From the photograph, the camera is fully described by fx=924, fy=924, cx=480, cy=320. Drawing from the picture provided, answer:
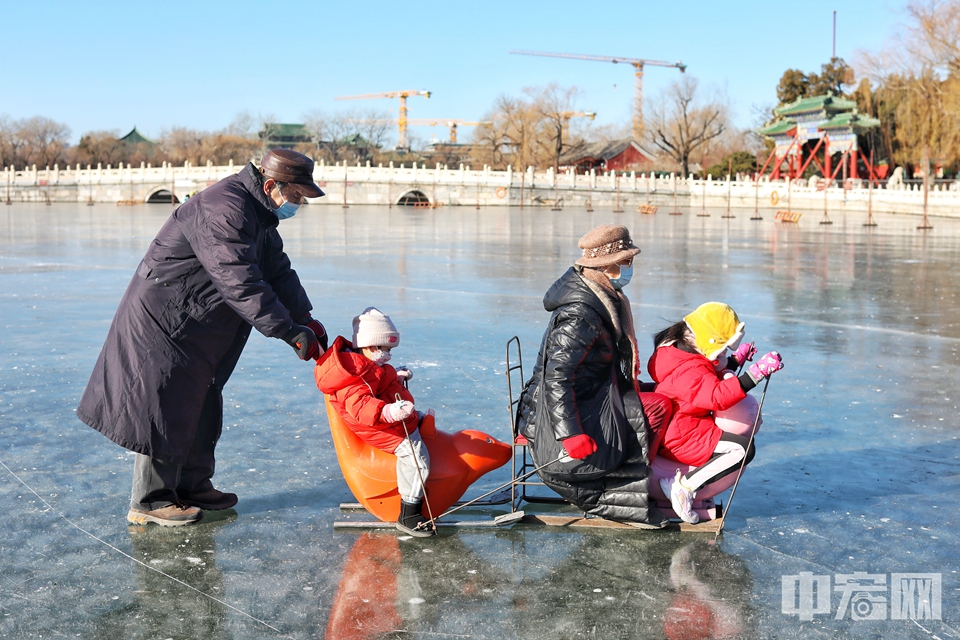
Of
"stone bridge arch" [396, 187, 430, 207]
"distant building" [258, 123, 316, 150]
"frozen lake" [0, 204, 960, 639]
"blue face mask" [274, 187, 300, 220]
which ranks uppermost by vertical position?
"distant building" [258, 123, 316, 150]

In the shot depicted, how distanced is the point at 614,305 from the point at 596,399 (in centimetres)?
36

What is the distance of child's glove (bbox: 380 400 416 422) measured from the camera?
132 inches

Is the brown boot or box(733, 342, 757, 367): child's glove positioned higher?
box(733, 342, 757, 367): child's glove

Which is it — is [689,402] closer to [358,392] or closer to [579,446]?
[579,446]

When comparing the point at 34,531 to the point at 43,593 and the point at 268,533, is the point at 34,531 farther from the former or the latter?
the point at 268,533

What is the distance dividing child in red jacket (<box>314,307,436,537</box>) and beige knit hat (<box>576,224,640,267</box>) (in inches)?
31.3

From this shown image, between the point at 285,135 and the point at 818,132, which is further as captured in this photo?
the point at 285,135

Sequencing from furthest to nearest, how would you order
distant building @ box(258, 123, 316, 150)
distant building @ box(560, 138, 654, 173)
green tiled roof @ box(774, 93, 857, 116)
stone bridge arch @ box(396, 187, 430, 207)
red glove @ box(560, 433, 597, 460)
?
distant building @ box(258, 123, 316, 150) → distant building @ box(560, 138, 654, 173) → stone bridge arch @ box(396, 187, 430, 207) → green tiled roof @ box(774, 93, 857, 116) → red glove @ box(560, 433, 597, 460)

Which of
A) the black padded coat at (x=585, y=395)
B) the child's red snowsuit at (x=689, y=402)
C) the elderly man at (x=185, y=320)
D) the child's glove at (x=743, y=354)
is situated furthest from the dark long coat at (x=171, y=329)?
the child's glove at (x=743, y=354)

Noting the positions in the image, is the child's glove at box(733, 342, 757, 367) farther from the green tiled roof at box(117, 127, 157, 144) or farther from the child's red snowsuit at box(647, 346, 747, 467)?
the green tiled roof at box(117, 127, 157, 144)

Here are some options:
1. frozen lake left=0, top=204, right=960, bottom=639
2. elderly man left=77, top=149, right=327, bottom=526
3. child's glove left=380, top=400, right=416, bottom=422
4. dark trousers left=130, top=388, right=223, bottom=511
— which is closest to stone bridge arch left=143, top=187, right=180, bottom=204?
frozen lake left=0, top=204, right=960, bottom=639

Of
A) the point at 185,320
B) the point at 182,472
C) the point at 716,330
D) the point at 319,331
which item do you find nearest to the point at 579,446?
the point at 716,330

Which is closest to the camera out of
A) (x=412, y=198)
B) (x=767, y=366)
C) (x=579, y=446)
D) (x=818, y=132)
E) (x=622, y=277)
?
(x=579, y=446)

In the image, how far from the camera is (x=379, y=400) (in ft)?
11.3
